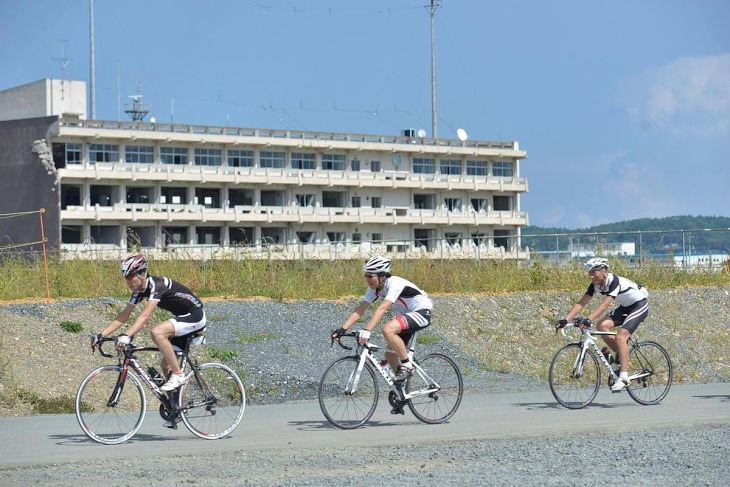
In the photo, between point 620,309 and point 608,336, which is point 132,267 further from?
point 620,309

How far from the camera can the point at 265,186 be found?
80.6 metres

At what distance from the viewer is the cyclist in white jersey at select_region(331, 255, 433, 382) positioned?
12.1m

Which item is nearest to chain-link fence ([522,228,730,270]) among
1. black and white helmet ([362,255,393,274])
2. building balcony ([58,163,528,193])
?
black and white helmet ([362,255,393,274])

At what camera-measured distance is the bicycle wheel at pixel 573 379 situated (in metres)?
14.2

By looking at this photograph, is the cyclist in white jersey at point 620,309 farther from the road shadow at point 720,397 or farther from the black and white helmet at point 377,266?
the black and white helmet at point 377,266

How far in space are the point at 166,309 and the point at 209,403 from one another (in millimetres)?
1140

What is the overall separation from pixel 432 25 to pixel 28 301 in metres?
66.5

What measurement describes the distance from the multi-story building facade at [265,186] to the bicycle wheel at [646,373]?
169 feet

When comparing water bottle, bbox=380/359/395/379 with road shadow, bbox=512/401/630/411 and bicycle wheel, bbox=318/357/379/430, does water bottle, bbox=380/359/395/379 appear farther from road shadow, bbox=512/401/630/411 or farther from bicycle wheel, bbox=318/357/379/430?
road shadow, bbox=512/401/630/411

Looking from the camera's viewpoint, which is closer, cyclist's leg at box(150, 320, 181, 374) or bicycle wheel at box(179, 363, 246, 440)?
cyclist's leg at box(150, 320, 181, 374)

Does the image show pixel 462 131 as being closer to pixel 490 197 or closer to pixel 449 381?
pixel 490 197

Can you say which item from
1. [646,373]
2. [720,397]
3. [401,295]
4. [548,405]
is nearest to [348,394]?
[401,295]

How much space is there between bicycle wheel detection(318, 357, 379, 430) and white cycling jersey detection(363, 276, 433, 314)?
764 millimetres

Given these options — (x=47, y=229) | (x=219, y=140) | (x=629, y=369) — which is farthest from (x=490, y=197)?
(x=629, y=369)
